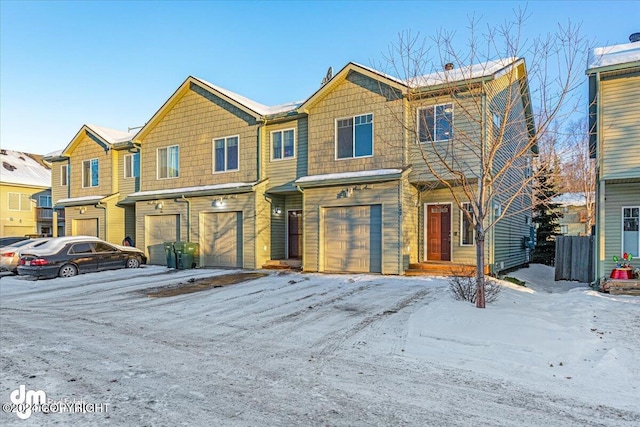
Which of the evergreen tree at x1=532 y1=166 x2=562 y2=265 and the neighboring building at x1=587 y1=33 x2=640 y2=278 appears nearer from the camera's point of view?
the neighboring building at x1=587 y1=33 x2=640 y2=278

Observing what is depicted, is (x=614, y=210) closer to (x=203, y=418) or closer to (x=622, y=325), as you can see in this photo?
(x=622, y=325)

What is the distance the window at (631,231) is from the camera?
11578mm

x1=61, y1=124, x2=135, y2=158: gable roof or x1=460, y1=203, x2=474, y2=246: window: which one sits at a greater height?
x1=61, y1=124, x2=135, y2=158: gable roof

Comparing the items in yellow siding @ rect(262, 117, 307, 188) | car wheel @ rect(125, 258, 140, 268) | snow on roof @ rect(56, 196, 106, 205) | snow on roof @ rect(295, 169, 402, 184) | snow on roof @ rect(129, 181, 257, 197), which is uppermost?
yellow siding @ rect(262, 117, 307, 188)

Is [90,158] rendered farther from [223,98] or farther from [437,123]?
[437,123]

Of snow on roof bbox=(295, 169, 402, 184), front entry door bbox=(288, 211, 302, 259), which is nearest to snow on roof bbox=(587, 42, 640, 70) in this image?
snow on roof bbox=(295, 169, 402, 184)

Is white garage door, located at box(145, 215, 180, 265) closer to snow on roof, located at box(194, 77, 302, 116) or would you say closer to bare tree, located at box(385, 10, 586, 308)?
snow on roof, located at box(194, 77, 302, 116)

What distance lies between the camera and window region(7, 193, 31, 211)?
29.1 meters

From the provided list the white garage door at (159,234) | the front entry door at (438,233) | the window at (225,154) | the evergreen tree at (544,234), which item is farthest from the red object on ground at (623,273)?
the white garage door at (159,234)

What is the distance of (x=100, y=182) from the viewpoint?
20.4 metres

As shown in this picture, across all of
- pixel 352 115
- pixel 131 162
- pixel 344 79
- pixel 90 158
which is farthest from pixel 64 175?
pixel 352 115

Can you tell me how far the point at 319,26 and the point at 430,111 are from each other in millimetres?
6289

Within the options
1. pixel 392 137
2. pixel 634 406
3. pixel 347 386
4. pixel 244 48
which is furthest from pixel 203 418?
pixel 244 48

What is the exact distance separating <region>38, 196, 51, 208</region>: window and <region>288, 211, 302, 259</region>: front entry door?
80.9 ft
